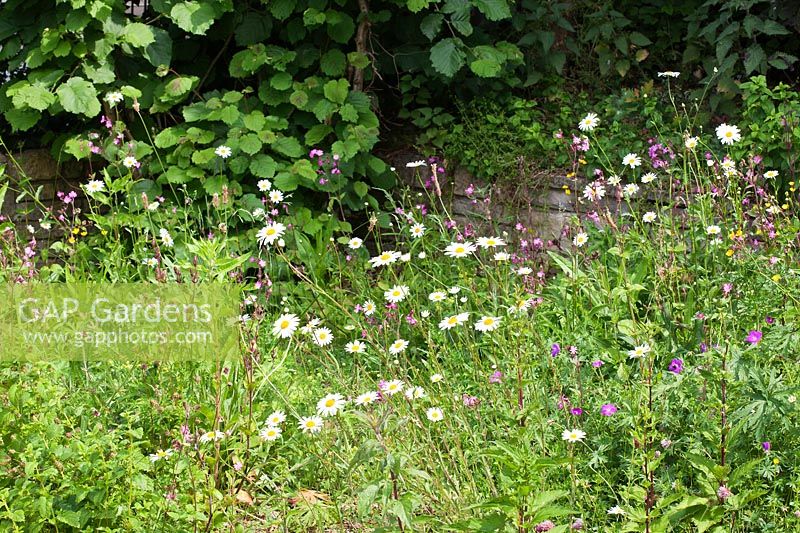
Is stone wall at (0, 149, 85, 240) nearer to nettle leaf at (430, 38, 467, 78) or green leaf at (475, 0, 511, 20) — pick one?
nettle leaf at (430, 38, 467, 78)

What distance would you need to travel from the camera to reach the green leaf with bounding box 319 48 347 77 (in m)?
4.58

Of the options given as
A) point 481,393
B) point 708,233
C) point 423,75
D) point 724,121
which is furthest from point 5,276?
point 724,121

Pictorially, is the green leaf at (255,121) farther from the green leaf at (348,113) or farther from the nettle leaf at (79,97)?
the nettle leaf at (79,97)

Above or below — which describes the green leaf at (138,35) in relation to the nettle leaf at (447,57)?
above

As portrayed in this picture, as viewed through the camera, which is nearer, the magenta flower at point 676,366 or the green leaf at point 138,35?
the magenta flower at point 676,366

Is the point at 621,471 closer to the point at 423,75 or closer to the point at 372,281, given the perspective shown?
the point at 372,281

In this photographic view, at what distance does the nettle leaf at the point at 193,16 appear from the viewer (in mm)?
4258

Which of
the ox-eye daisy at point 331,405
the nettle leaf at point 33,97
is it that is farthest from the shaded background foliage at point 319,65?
the ox-eye daisy at point 331,405

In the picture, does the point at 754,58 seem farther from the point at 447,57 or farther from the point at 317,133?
the point at 317,133

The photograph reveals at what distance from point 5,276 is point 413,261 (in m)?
1.71

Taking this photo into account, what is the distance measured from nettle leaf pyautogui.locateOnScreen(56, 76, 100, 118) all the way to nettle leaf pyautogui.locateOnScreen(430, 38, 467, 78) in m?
1.59

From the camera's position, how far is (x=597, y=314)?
3.24 metres

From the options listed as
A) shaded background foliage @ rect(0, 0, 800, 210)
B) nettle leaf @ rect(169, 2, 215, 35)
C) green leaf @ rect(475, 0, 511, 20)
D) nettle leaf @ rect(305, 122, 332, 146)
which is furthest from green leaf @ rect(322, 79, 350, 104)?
green leaf @ rect(475, 0, 511, 20)

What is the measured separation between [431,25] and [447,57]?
18 centimetres
